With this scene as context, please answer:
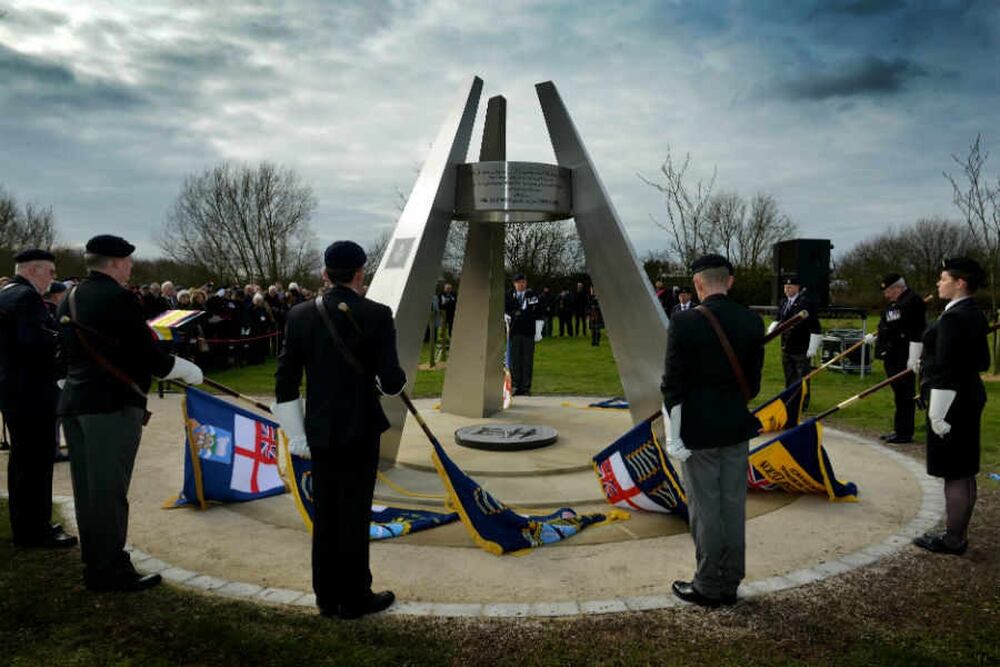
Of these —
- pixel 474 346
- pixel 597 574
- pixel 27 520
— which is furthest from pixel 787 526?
pixel 27 520

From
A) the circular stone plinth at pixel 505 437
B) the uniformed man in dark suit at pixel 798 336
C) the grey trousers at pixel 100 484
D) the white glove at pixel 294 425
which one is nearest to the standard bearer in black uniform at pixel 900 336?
the uniformed man in dark suit at pixel 798 336

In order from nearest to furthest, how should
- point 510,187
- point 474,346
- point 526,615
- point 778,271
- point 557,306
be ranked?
point 526,615 → point 510,187 → point 474,346 → point 778,271 → point 557,306

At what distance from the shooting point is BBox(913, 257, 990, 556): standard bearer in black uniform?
486 centimetres

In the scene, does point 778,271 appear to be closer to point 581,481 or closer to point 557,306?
point 557,306

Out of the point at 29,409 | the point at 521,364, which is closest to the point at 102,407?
the point at 29,409

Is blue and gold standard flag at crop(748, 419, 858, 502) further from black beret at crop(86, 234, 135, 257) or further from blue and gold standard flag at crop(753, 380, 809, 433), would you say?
black beret at crop(86, 234, 135, 257)

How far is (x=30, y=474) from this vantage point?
521cm

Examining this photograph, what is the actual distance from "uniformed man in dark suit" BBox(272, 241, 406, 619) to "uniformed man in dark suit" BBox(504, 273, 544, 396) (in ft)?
24.9

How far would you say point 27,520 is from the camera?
5.14m

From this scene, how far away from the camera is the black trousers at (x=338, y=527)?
13.1ft

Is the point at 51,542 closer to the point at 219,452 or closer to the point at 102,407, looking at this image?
the point at 219,452

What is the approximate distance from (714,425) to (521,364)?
8.14m

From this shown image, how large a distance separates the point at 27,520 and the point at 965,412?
22.2ft

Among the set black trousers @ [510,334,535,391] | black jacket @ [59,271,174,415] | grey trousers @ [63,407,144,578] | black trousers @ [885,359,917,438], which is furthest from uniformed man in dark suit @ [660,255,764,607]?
black trousers @ [510,334,535,391]
